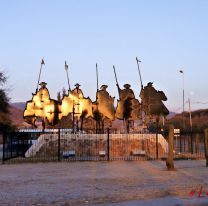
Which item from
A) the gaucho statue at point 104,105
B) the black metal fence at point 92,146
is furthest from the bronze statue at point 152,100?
the black metal fence at point 92,146

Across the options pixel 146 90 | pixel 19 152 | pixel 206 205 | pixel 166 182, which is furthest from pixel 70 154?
pixel 206 205

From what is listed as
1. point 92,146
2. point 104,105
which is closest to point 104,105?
point 104,105

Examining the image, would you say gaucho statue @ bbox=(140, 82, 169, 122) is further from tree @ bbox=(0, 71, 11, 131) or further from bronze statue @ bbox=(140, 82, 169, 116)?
tree @ bbox=(0, 71, 11, 131)

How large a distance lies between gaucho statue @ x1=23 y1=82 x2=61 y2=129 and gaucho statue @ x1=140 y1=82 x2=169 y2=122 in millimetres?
7001

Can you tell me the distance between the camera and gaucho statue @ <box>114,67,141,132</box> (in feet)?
120

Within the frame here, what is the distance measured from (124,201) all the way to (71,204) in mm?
1381

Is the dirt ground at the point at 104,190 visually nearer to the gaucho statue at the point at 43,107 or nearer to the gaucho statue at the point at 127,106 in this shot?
the gaucho statue at the point at 43,107

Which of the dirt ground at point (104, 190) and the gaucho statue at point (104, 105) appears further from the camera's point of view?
the gaucho statue at point (104, 105)

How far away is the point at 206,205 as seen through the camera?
36.9ft

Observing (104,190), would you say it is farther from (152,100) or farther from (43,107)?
(152,100)

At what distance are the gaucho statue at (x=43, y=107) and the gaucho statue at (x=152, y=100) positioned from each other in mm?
7001

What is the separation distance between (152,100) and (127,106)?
2.41 m

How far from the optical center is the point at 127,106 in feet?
120

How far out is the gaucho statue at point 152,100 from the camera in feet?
123
